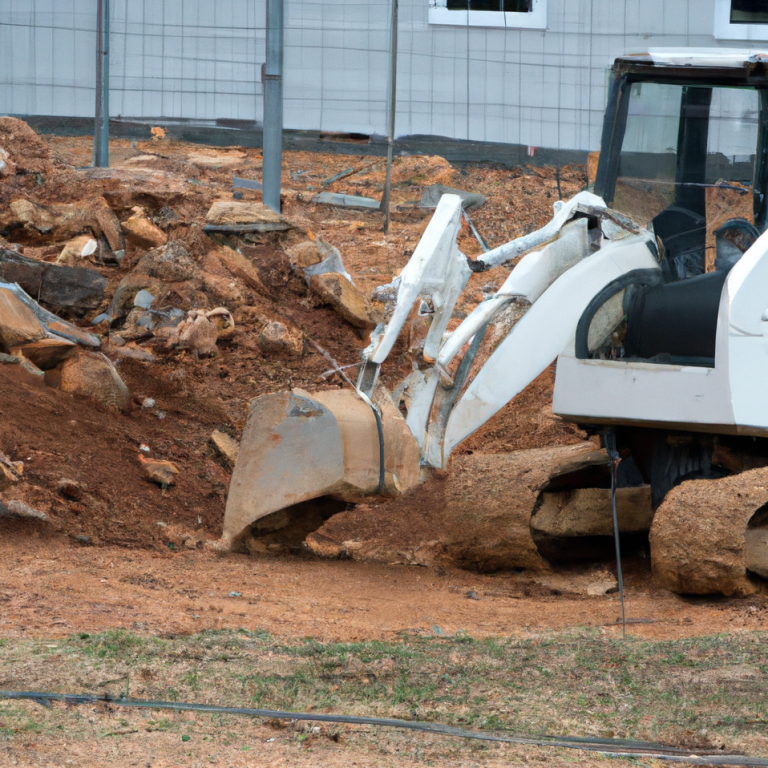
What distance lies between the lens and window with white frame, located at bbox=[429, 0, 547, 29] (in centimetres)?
1236

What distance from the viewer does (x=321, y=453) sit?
545 centimetres

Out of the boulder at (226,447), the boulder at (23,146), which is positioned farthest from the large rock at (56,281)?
the boulder at (226,447)

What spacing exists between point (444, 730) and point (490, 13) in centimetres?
1082

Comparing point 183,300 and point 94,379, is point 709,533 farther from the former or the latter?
point 183,300

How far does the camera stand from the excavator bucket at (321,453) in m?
5.45

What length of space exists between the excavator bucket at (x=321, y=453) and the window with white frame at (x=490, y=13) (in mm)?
8134

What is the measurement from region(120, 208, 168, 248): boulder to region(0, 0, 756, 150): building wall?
2.30 metres

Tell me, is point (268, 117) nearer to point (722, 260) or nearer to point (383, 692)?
point (722, 260)

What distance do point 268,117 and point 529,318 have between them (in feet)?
14.5

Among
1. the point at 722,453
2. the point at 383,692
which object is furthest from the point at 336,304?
the point at 383,692

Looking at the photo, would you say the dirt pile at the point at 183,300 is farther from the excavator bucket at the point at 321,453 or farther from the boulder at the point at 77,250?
the excavator bucket at the point at 321,453

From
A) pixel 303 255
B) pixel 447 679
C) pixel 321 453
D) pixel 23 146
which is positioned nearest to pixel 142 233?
pixel 303 255

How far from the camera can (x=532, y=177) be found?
41.5ft

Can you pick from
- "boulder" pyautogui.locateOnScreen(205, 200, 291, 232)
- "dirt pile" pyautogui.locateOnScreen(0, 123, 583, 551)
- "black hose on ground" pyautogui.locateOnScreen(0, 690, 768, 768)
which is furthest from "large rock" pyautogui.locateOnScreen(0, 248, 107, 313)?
"black hose on ground" pyautogui.locateOnScreen(0, 690, 768, 768)
